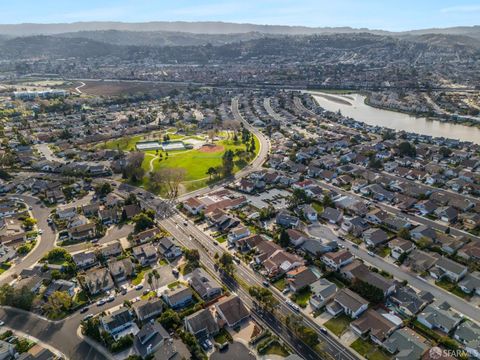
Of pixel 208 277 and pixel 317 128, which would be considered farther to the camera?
pixel 317 128

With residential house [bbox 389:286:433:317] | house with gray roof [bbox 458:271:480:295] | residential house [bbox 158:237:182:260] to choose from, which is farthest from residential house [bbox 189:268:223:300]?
house with gray roof [bbox 458:271:480:295]

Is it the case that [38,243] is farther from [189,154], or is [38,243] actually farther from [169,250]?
[189,154]

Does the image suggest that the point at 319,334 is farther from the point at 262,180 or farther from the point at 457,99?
the point at 457,99

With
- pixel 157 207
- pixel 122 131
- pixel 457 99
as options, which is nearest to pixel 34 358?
pixel 157 207

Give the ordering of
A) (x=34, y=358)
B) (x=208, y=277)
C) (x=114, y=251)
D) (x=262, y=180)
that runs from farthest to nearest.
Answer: (x=262, y=180) < (x=114, y=251) < (x=208, y=277) < (x=34, y=358)

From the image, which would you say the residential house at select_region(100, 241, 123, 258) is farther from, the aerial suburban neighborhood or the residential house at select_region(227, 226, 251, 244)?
the residential house at select_region(227, 226, 251, 244)

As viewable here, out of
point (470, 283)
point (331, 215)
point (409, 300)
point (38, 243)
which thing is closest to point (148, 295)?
point (38, 243)
